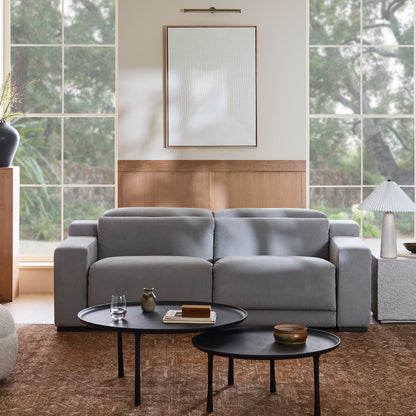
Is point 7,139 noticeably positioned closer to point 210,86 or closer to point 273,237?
point 210,86

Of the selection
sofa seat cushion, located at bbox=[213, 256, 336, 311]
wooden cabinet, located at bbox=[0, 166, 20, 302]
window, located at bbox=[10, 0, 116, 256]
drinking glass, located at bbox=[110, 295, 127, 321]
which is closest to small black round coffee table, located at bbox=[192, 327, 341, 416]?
drinking glass, located at bbox=[110, 295, 127, 321]

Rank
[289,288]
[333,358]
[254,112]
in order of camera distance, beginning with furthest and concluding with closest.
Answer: [254,112] → [289,288] → [333,358]

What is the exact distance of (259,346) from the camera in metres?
3.02

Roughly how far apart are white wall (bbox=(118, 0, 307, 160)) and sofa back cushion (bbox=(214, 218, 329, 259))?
1.30m

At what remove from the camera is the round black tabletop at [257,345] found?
A: 285cm

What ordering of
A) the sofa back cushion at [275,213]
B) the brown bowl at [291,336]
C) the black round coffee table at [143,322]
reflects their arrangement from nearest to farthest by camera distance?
the brown bowl at [291,336] < the black round coffee table at [143,322] < the sofa back cushion at [275,213]

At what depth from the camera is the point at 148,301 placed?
3.54 meters

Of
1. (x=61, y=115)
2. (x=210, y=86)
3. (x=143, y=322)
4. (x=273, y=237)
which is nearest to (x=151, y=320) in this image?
(x=143, y=322)

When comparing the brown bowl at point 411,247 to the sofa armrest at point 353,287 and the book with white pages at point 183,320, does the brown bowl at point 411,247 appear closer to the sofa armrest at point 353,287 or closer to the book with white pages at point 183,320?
the sofa armrest at point 353,287

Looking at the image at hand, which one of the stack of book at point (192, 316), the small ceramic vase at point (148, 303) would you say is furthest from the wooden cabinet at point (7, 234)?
the stack of book at point (192, 316)

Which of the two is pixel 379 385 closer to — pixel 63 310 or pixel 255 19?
pixel 63 310

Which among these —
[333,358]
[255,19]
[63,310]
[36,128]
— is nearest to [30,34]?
[36,128]

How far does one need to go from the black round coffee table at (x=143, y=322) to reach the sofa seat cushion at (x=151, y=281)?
0.78 metres

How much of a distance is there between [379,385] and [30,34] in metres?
4.81
